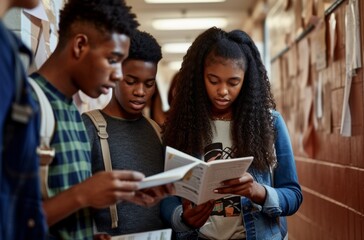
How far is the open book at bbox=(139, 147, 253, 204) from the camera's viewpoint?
172 centimetres

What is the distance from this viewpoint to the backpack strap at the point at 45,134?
140 centimetres

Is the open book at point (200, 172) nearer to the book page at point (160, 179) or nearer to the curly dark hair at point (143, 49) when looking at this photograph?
the book page at point (160, 179)

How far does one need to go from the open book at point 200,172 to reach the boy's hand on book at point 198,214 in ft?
0.31

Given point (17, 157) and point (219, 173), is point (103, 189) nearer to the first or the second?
point (17, 157)

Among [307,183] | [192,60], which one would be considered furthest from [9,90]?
[307,183]

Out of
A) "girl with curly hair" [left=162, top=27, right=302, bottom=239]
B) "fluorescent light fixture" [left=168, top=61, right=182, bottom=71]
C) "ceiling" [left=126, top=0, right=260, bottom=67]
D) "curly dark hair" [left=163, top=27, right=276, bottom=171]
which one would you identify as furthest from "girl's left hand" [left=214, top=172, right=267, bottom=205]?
"fluorescent light fixture" [left=168, top=61, right=182, bottom=71]

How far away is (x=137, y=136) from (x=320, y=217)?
246 centimetres

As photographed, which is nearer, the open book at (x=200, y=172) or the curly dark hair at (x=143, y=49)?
the open book at (x=200, y=172)

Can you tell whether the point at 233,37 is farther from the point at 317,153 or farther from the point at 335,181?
the point at 317,153

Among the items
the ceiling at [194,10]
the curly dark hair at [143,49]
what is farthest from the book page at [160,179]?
the ceiling at [194,10]

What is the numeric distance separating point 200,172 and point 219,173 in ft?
0.26

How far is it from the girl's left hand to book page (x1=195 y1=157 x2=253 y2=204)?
21 millimetres

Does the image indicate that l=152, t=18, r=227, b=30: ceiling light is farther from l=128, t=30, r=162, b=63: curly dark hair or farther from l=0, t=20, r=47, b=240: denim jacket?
l=0, t=20, r=47, b=240: denim jacket

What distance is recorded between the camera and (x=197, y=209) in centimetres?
198
